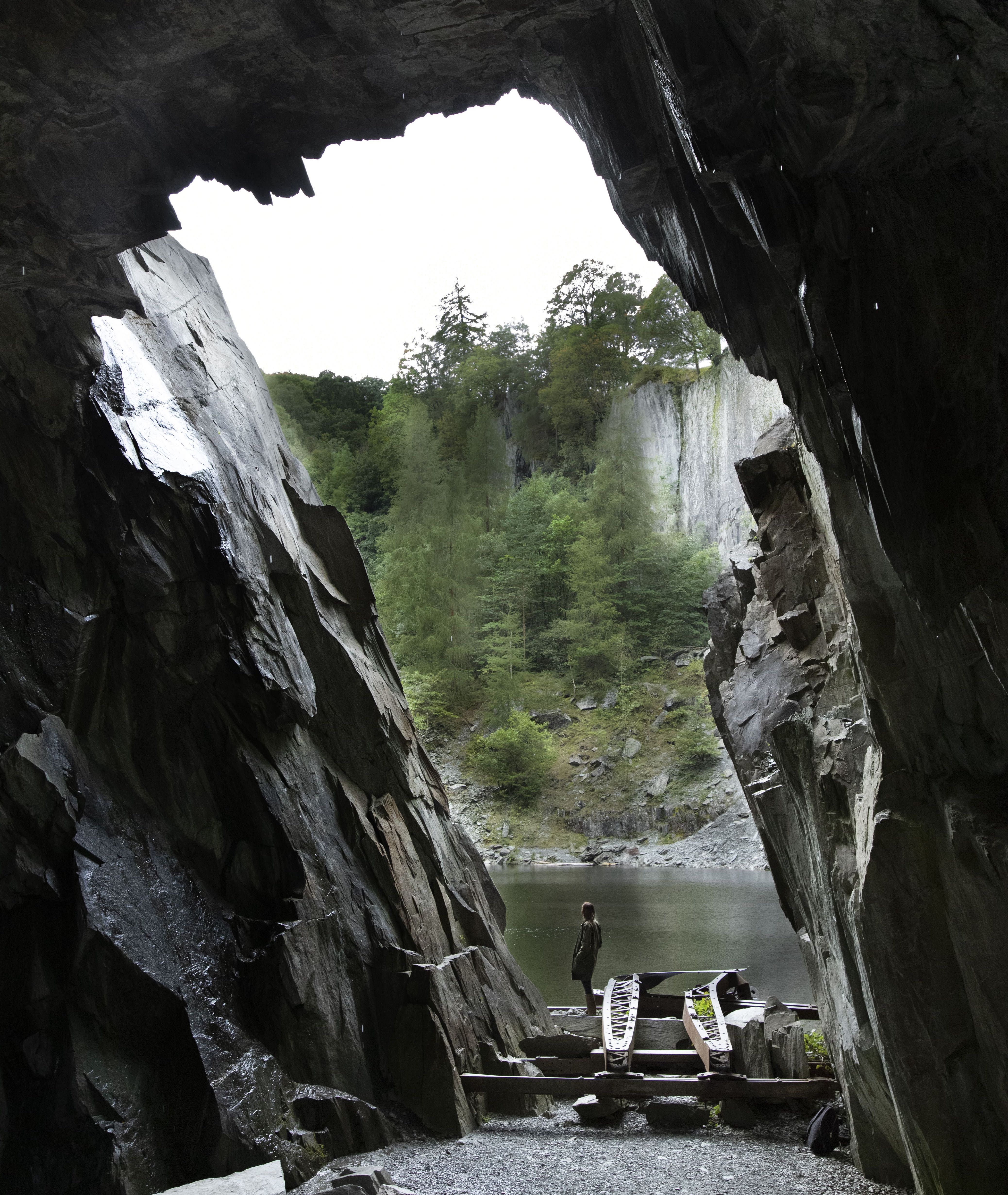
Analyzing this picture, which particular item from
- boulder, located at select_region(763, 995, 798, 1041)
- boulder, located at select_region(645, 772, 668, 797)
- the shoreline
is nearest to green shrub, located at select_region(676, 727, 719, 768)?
boulder, located at select_region(645, 772, 668, 797)

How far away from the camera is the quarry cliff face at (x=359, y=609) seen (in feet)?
15.4

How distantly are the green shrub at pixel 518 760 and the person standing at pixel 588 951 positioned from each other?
23.4 meters

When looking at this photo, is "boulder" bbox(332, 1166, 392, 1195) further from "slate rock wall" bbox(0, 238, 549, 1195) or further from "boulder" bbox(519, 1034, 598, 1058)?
"boulder" bbox(519, 1034, 598, 1058)

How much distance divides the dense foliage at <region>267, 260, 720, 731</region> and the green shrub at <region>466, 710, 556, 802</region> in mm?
196

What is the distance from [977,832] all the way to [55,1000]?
6.76 meters

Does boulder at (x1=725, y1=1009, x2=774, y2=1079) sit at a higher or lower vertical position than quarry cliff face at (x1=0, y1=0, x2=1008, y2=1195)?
lower

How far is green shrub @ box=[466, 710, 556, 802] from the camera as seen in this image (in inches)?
1407

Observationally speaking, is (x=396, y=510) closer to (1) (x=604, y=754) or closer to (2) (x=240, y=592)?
(1) (x=604, y=754)

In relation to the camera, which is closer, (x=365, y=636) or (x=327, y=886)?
(x=327, y=886)

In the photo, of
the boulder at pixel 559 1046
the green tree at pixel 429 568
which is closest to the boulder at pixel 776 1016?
the boulder at pixel 559 1046

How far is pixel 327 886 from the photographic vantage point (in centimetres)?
862

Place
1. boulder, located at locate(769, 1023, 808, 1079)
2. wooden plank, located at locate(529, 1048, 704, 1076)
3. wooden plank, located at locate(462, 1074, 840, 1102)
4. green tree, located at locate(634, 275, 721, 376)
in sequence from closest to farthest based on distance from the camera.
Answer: wooden plank, located at locate(462, 1074, 840, 1102) < boulder, located at locate(769, 1023, 808, 1079) < wooden plank, located at locate(529, 1048, 704, 1076) < green tree, located at locate(634, 275, 721, 376)

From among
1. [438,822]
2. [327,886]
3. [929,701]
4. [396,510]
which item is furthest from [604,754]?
[929,701]

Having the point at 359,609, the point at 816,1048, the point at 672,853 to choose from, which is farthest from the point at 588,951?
the point at 672,853
